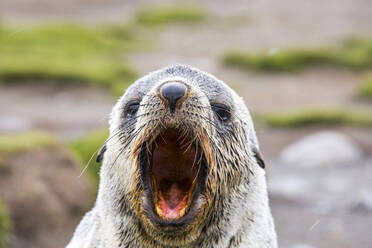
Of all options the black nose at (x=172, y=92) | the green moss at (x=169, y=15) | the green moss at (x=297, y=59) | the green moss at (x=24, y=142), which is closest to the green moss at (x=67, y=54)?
the green moss at (x=169, y=15)

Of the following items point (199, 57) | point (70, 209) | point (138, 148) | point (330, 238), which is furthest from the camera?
point (199, 57)

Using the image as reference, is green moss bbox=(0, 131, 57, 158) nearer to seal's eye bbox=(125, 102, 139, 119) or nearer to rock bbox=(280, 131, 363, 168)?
seal's eye bbox=(125, 102, 139, 119)

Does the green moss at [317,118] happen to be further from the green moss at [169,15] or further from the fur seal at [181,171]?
the green moss at [169,15]

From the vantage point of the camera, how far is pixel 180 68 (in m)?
4.31

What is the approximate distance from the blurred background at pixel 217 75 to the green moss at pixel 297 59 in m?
0.05

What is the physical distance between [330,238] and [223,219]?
4.35m

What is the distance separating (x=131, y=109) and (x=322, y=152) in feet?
27.1

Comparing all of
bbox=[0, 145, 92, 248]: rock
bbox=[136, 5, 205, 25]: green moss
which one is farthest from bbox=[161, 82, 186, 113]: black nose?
bbox=[136, 5, 205, 25]: green moss

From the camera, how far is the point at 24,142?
8461mm

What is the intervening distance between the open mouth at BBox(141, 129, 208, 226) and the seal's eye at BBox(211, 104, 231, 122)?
0.95 feet

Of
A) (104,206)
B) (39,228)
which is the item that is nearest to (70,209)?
(39,228)

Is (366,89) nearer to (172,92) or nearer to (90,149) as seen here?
(90,149)

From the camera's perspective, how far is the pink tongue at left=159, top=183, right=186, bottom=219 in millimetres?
3725

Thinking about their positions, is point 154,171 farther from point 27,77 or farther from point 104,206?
point 27,77
